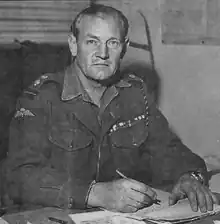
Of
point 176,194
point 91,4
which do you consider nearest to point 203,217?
point 176,194

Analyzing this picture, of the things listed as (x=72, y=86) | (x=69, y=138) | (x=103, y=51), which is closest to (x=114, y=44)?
(x=103, y=51)

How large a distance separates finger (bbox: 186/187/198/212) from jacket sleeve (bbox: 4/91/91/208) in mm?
209

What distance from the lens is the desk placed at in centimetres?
84

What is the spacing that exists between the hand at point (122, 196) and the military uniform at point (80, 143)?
0.02 meters

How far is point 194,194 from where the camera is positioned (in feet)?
3.08

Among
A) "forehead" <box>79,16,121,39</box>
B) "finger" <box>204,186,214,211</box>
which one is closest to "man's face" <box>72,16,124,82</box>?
"forehead" <box>79,16,121,39</box>

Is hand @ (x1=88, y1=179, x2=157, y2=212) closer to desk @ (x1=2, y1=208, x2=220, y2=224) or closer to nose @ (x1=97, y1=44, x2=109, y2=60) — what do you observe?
desk @ (x1=2, y1=208, x2=220, y2=224)

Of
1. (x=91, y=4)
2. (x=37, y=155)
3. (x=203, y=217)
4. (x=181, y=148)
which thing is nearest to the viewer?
(x=203, y=217)

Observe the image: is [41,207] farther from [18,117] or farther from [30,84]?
[30,84]

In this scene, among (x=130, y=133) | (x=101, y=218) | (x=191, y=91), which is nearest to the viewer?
(x=101, y=218)

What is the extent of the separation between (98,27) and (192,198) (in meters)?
0.43

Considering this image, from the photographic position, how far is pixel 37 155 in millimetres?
1019

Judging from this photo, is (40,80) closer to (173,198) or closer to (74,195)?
(74,195)

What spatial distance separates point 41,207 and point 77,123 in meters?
0.26
